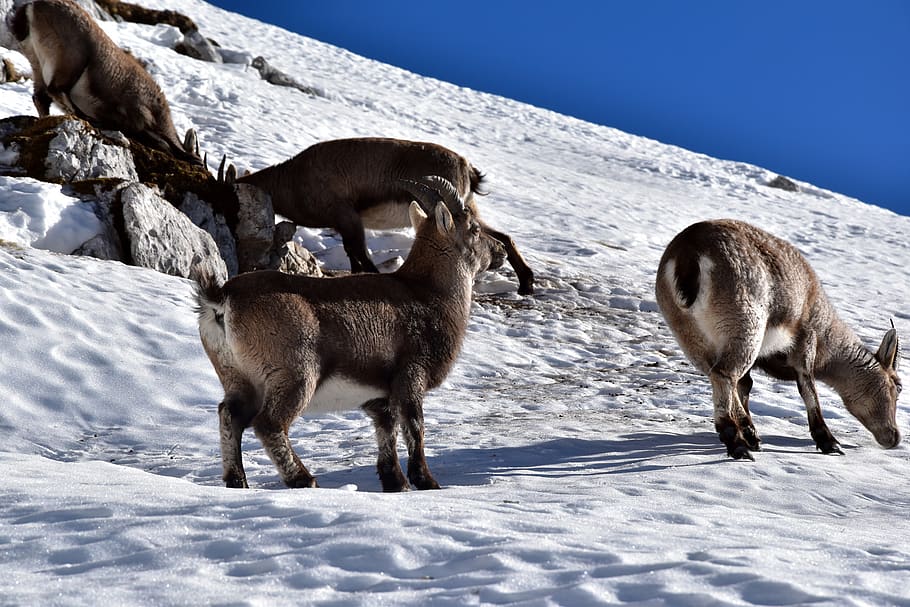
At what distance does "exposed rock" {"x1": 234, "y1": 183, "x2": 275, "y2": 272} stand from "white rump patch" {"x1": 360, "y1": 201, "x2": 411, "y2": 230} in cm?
126

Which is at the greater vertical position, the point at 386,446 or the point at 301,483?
the point at 386,446

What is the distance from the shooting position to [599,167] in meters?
31.9

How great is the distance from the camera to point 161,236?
1236cm

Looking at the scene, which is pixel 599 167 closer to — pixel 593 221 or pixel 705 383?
pixel 593 221

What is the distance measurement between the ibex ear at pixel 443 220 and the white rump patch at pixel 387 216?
6.10m

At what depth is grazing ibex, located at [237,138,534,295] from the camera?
13.9 metres

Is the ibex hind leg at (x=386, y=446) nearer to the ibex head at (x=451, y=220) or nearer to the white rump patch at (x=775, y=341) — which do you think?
the ibex head at (x=451, y=220)

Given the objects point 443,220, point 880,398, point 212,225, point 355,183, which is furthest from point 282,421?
point 355,183

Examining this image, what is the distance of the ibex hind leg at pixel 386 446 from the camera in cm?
651

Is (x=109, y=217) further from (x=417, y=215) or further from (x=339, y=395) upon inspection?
(x=339, y=395)

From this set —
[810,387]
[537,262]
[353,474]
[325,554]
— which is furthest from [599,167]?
[325,554]

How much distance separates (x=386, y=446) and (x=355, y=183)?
7868 mm

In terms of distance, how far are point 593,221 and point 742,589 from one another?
64.7 feet

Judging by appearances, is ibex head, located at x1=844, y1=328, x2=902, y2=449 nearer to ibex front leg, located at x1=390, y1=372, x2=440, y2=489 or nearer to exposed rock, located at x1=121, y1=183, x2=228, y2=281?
ibex front leg, located at x1=390, y1=372, x2=440, y2=489
